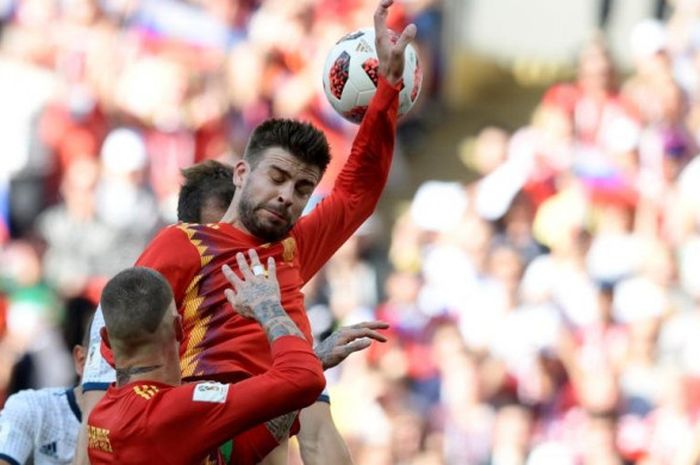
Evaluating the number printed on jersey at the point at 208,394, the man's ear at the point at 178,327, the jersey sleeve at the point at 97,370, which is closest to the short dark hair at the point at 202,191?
the jersey sleeve at the point at 97,370

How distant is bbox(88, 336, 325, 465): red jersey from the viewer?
205 inches

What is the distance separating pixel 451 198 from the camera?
13602mm

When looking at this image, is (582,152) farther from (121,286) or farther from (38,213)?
(121,286)

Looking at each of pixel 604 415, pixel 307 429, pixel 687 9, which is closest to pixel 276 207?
pixel 307 429

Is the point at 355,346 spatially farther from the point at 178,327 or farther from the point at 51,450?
the point at 51,450

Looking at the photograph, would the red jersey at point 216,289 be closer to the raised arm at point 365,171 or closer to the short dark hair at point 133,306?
the raised arm at point 365,171

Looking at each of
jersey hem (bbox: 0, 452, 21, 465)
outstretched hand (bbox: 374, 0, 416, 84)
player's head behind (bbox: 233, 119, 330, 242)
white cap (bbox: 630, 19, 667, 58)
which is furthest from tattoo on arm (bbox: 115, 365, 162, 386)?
white cap (bbox: 630, 19, 667, 58)

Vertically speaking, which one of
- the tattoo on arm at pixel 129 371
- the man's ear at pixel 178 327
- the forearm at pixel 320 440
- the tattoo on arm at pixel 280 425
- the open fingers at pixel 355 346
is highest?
the man's ear at pixel 178 327

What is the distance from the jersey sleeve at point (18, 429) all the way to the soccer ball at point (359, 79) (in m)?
1.65

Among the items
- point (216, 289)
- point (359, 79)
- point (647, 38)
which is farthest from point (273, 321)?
point (647, 38)

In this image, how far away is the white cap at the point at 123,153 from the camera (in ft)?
43.8

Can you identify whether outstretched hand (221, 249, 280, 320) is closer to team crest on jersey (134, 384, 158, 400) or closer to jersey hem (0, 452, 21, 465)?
team crest on jersey (134, 384, 158, 400)

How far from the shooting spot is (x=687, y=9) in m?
13.4

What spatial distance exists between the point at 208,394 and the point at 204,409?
4cm
